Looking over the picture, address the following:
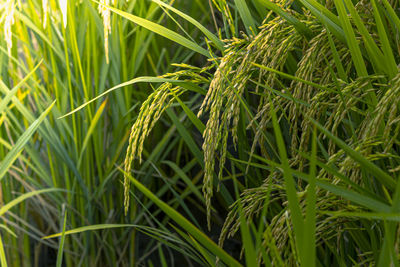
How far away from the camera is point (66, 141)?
1464 millimetres

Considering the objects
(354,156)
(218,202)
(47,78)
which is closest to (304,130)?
(354,156)

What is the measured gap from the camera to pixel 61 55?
1.47 meters

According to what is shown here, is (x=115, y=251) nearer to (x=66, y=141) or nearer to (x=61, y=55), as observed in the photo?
(x=66, y=141)

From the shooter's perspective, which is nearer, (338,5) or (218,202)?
(338,5)

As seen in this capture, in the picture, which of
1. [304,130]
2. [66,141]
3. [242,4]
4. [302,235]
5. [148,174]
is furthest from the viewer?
[148,174]

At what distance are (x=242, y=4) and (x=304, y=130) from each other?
0.41 meters

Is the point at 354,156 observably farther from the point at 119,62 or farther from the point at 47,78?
the point at 47,78

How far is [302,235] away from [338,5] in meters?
0.44

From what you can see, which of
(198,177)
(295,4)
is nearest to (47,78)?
(198,177)

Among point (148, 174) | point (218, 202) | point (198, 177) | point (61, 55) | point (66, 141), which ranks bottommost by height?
point (218, 202)

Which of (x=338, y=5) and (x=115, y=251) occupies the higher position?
(x=338, y=5)

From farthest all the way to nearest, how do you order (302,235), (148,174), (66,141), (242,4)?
(148,174)
(66,141)
(242,4)
(302,235)

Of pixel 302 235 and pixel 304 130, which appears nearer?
pixel 302 235

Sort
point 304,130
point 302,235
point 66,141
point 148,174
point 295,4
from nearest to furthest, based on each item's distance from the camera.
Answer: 1. point 302,235
2. point 304,130
3. point 295,4
4. point 66,141
5. point 148,174
